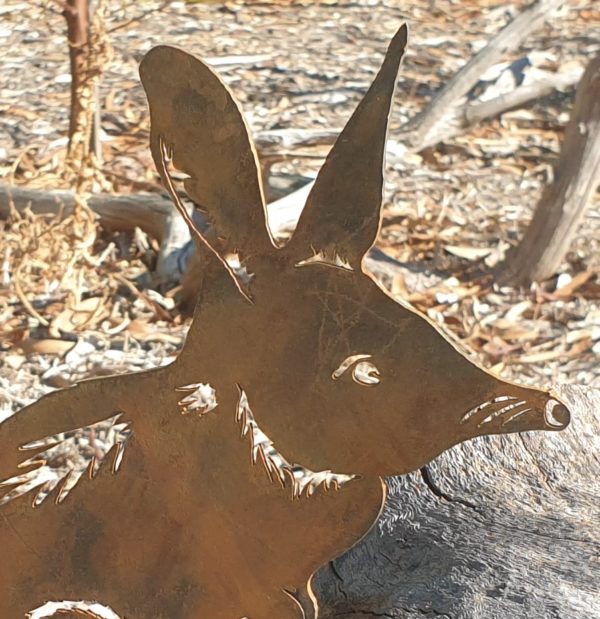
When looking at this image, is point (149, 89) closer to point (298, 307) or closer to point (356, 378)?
point (298, 307)

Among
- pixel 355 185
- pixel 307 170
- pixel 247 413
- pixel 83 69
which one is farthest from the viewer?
pixel 307 170

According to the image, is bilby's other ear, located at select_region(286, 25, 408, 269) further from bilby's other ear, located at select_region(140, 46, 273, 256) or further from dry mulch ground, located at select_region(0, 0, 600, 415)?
dry mulch ground, located at select_region(0, 0, 600, 415)

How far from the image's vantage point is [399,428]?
142cm

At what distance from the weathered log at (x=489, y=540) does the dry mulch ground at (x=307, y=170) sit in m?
1.06

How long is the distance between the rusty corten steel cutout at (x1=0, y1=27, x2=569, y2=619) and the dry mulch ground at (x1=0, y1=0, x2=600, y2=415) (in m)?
1.23

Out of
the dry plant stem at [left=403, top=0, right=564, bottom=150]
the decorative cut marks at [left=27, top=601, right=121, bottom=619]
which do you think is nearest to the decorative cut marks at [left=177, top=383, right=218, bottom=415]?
the decorative cut marks at [left=27, top=601, right=121, bottom=619]

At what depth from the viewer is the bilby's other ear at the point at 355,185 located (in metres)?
1.35

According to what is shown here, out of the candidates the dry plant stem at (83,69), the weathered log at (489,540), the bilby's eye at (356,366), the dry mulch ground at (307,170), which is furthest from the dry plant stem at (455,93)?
the bilby's eye at (356,366)

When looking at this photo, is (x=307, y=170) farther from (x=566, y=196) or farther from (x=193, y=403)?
(x=193, y=403)

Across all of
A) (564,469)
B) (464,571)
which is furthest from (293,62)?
(464,571)

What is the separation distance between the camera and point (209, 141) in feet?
4.80

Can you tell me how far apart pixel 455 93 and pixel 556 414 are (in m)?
3.14

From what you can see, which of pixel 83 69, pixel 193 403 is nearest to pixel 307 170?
pixel 83 69

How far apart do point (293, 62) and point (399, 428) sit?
4.40 metres
